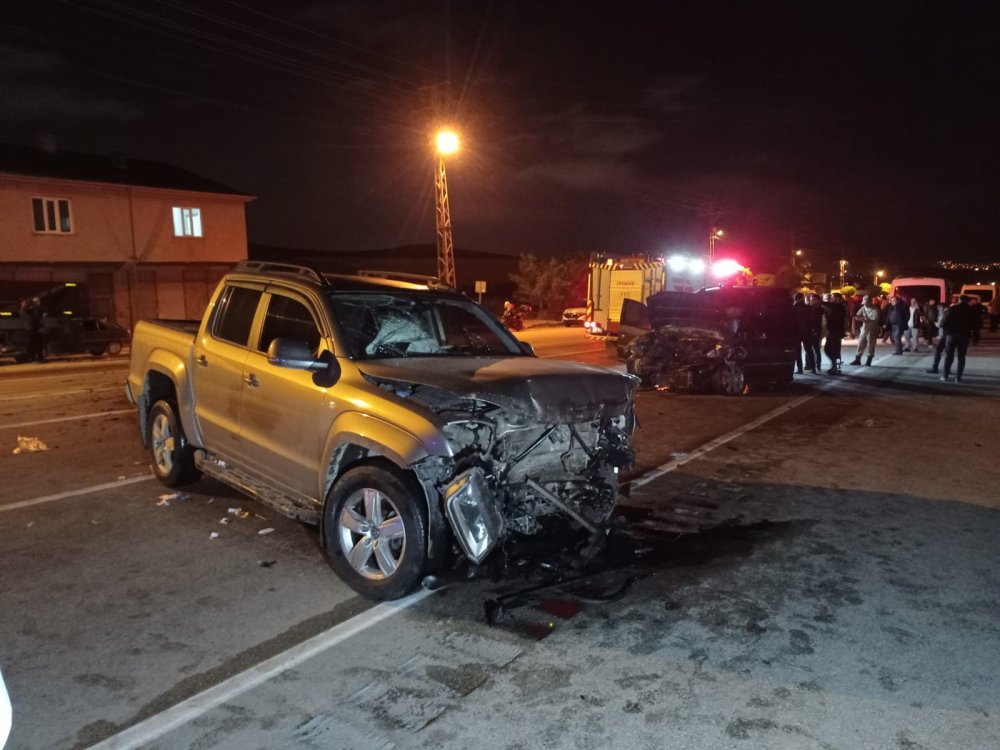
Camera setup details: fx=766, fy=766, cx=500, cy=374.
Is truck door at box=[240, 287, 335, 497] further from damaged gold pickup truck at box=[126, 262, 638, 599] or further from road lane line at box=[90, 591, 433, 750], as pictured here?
road lane line at box=[90, 591, 433, 750]

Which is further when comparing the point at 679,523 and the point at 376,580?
the point at 679,523

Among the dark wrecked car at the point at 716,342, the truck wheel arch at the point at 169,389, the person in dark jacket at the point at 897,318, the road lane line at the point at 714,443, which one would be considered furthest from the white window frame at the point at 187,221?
the truck wheel arch at the point at 169,389

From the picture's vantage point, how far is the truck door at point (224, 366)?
5.81 metres

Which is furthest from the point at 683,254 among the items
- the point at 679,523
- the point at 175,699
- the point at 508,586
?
the point at 175,699

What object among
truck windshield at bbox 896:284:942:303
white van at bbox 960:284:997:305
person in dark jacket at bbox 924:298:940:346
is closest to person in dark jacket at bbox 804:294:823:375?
person in dark jacket at bbox 924:298:940:346

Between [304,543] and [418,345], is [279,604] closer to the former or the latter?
[304,543]

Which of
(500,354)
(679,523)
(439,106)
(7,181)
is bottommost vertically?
(679,523)

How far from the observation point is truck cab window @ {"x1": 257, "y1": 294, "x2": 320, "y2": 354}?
5527 mm

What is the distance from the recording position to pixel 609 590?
472 centimetres

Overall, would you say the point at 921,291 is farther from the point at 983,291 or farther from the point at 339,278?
the point at 339,278

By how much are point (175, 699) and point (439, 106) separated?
82.3 feet

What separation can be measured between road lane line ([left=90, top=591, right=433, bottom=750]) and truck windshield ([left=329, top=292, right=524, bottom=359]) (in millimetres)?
1674

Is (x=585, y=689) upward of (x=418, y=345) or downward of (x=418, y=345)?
downward

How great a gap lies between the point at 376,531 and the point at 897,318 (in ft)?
67.7
